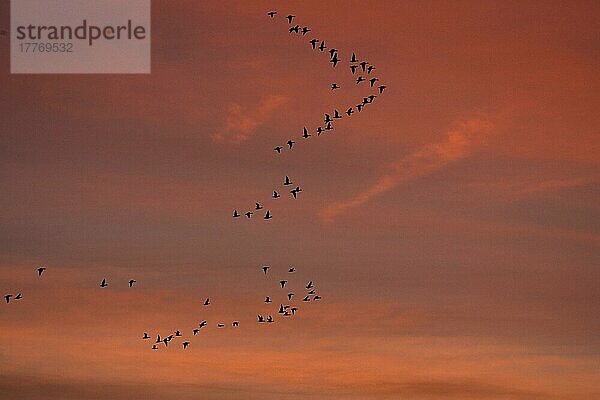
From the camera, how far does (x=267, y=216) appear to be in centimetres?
6006

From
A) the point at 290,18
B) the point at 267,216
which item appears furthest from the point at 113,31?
the point at 267,216

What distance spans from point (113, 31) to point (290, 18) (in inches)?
277

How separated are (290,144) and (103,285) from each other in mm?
10011

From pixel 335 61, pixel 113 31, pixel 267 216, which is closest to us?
pixel 113 31

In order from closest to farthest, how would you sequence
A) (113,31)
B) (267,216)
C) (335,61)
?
(113,31)
(335,61)
(267,216)

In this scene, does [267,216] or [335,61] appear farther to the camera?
[267,216]

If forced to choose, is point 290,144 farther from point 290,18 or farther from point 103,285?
point 103,285

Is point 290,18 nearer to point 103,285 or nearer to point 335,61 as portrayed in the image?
point 335,61

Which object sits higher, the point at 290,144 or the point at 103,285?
the point at 290,144

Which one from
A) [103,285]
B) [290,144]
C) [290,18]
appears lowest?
[103,285]

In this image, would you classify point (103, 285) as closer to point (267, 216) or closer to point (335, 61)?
point (267, 216)

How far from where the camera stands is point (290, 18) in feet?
181

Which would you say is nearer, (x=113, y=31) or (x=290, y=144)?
(x=113, y=31)

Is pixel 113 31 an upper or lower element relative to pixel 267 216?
upper
